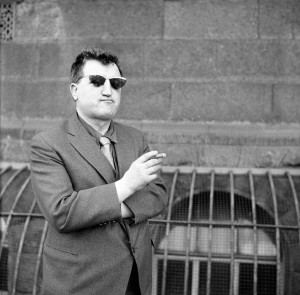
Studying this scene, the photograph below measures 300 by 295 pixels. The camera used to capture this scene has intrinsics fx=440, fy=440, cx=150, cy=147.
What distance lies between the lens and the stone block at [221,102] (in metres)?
3.71

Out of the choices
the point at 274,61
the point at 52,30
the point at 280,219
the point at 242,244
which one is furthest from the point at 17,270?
the point at 274,61

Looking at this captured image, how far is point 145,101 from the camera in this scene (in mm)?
3857

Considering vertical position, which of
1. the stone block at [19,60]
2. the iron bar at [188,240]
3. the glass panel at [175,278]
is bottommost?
the glass panel at [175,278]

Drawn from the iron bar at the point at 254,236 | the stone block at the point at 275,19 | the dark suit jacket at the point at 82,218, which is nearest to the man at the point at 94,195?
the dark suit jacket at the point at 82,218

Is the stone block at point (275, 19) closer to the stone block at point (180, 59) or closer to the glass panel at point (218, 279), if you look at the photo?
the stone block at point (180, 59)

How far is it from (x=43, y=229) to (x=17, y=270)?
1.09ft

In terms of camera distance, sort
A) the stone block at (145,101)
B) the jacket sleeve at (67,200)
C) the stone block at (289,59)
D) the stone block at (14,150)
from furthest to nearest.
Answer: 1. the stone block at (14,150)
2. the stone block at (145,101)
3. the stone block at (289,59)
4. the jacket sleeve at (67,200)

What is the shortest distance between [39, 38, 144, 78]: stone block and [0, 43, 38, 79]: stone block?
0.27 feet

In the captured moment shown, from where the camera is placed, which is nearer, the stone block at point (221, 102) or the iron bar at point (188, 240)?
the iron bar at point (188, 240)

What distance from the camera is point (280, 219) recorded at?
10.4ft

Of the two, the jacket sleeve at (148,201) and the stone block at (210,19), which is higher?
the stone block at (210,19)

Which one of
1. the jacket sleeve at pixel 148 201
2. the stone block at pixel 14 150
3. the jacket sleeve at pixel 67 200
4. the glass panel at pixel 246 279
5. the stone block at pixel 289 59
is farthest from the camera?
the stone block at pixel 14 150

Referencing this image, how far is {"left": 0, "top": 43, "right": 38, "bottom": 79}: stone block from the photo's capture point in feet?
13.3

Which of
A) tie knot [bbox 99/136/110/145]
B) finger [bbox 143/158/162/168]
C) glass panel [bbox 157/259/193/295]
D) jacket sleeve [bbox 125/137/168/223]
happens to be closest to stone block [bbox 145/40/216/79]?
glass panel [bbox 157/259/193/295]
